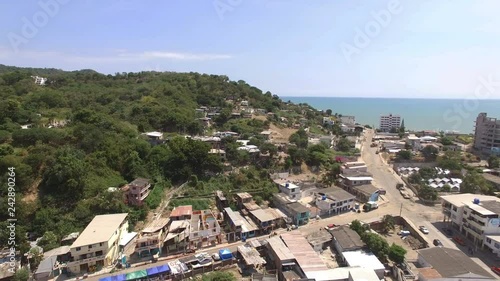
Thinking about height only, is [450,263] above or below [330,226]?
above

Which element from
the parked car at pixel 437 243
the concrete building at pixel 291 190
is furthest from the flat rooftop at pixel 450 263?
the concrete building at pixel 291 190

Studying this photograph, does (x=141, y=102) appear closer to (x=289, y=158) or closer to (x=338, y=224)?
(x=289, y=158)

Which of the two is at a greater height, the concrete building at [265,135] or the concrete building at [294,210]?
the concrete building at [265,135]

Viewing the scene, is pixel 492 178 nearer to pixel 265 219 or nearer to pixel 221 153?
pixel 265 219

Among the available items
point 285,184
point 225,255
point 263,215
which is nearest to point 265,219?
point 263,215

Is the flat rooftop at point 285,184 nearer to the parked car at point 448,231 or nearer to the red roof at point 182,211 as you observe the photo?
the red roof at point 182,211

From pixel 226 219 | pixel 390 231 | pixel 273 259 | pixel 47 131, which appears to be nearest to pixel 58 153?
pixel 47 131

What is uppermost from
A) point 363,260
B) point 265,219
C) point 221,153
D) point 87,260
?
point 221,153
